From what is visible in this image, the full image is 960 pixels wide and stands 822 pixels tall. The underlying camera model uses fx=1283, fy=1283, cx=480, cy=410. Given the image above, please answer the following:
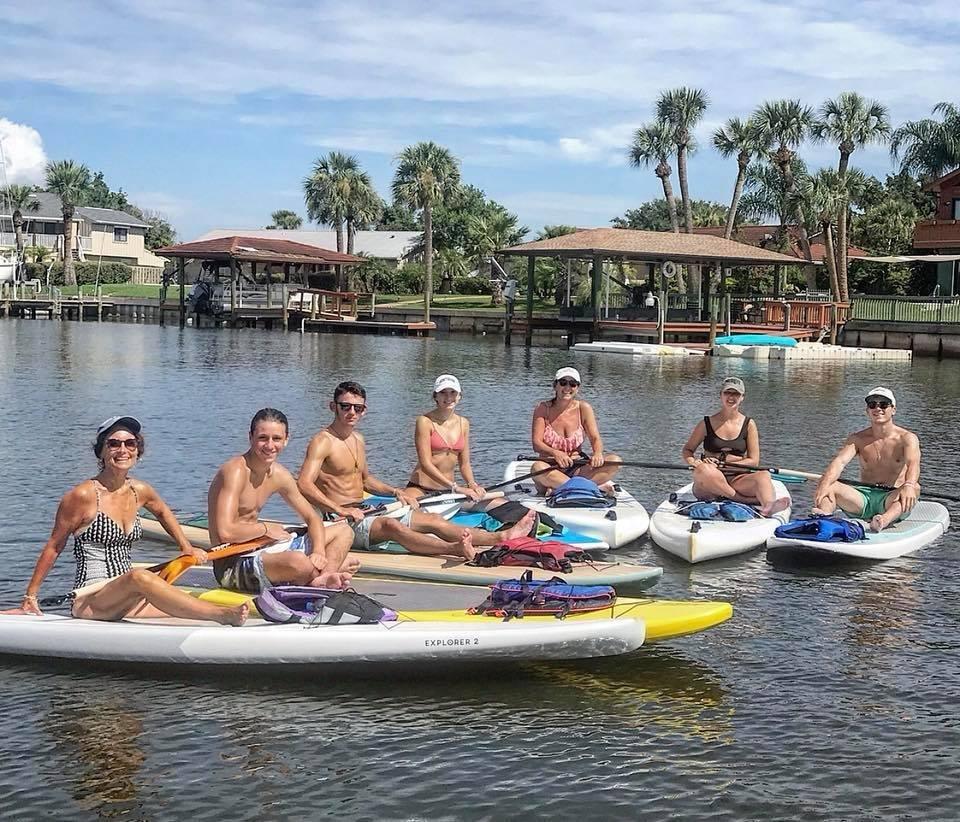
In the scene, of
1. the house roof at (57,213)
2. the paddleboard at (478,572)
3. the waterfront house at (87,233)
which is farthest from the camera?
the house roof at (57,213)

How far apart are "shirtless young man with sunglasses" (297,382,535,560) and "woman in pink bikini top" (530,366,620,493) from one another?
2351mm

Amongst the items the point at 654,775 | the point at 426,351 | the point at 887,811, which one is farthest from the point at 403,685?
the point at 426,351

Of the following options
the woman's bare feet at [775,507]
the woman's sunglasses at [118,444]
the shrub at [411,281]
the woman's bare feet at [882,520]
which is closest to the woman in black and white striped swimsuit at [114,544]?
the woman's sunglasses at [118,444]

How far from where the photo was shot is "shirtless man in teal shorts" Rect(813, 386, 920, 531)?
13.0 m

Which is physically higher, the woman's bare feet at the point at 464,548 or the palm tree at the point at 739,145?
the palm tree at the point at 739,145

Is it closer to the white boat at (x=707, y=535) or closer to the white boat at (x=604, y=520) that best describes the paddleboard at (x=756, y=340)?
the white boat at (x=604, y=520)

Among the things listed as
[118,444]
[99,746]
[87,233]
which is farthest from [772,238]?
[99,746]

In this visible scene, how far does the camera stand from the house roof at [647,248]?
54.0 m

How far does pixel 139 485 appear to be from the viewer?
8789 mm

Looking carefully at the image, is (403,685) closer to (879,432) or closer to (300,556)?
(300,556)

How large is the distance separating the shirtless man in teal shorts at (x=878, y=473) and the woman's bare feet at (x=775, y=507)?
455 mm

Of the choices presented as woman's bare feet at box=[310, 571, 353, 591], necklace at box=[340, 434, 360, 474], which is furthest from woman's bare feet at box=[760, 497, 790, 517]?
woman's bare feet at box=[310, 571, 353, 591]

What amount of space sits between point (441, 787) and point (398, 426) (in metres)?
17.8

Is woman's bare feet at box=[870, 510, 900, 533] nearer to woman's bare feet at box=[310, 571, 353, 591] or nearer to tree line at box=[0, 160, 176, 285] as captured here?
woman's bare feet at box=[310, 571, 353, 591]
